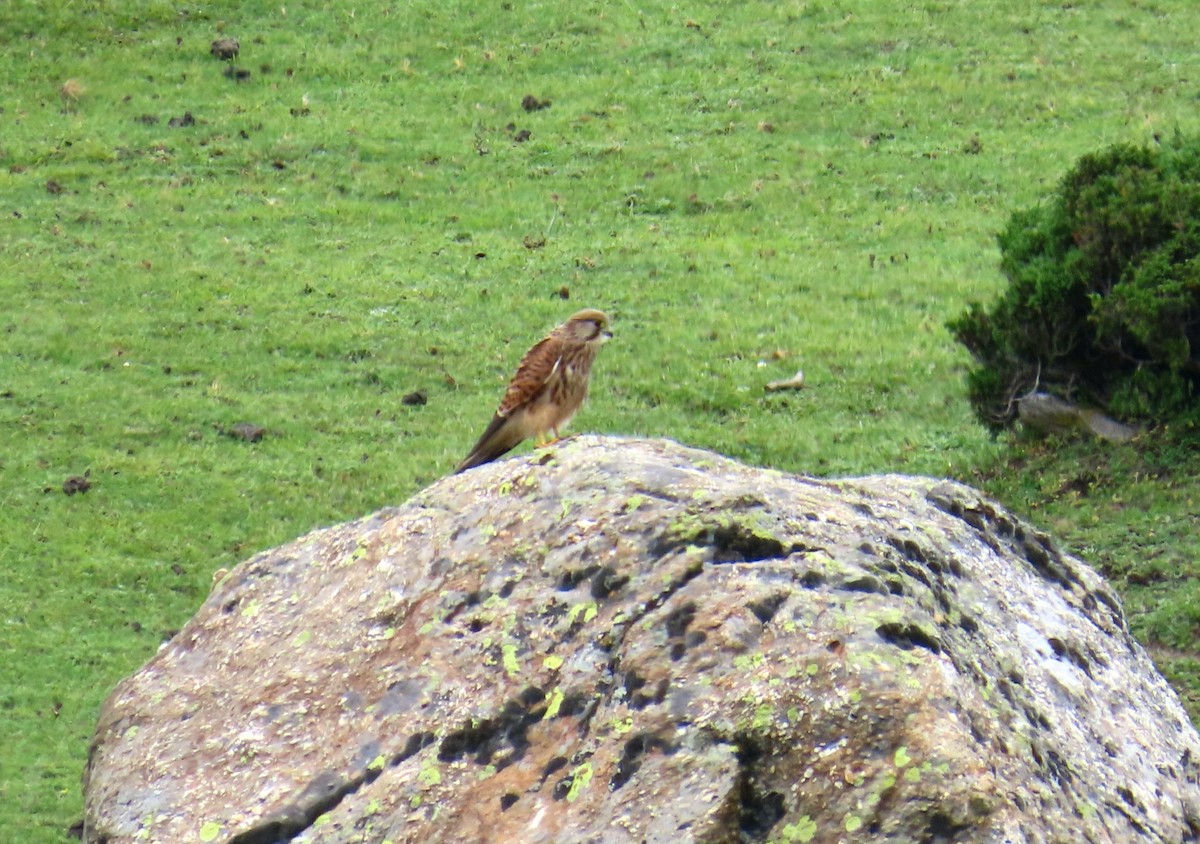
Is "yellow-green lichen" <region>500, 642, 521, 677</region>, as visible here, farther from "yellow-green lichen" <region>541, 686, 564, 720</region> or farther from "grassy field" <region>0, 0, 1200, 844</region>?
"grassy field" <region>0, 0, 1200, 844</region>

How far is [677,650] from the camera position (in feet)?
13.9

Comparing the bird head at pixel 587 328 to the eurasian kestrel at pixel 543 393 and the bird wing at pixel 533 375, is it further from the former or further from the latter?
the bird wing at pixel 533 375

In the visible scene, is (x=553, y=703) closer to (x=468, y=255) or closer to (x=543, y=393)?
(x=543, y=393)

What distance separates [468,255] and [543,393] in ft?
26.8

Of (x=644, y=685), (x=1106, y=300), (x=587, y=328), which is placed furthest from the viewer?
(x=1106, y=300)

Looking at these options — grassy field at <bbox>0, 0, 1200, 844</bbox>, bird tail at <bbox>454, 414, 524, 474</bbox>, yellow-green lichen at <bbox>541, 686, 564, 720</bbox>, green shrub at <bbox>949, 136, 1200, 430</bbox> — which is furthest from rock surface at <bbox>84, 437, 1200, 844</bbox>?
green shrub at <bbox>949, 136, 1200, 430</bbox>

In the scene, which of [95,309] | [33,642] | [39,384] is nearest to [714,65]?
[95,309]

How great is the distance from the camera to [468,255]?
662 inches

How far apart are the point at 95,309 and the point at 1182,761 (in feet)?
41.4

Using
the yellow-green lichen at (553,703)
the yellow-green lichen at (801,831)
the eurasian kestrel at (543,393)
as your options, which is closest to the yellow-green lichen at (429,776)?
the yellow-green lichen at (553,703)

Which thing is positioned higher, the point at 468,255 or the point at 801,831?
the point at 801,831

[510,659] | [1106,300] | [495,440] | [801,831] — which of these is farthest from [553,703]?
[1106,300]

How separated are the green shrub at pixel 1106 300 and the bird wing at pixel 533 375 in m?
4.11

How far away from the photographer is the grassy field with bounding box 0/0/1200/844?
432 inches
